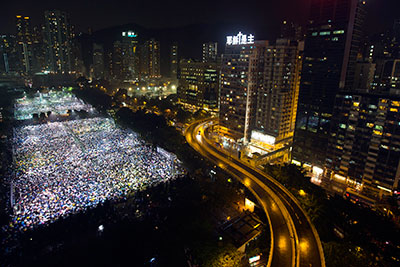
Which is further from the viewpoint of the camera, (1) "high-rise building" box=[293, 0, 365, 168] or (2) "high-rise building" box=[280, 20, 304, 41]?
(2) "high-rise building" box=[280, 20, 304, 41]

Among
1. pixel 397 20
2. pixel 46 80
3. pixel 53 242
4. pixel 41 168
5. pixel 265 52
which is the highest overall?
pixel 397 20

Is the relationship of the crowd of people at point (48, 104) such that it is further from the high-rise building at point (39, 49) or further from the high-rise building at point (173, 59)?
the high-rise building at point (39, 49)

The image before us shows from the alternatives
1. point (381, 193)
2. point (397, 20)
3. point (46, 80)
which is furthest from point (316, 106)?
point (46, 80)

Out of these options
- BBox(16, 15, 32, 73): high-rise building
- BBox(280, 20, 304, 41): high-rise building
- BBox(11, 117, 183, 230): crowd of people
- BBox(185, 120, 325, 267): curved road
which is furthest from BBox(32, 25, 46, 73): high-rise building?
BBox(185, 120, 325, 267): curved road

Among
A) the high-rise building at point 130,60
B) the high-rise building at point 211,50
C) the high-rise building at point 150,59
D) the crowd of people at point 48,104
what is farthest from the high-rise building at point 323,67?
the high-rise building at point 130,60

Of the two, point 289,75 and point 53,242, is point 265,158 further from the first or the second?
point 53,242

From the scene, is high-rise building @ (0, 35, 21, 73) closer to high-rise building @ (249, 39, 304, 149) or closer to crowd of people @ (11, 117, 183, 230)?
crowd of people @ (11, 117, 183, 230)

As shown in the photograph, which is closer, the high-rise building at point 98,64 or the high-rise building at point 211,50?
the high-rise building at point 211,50
